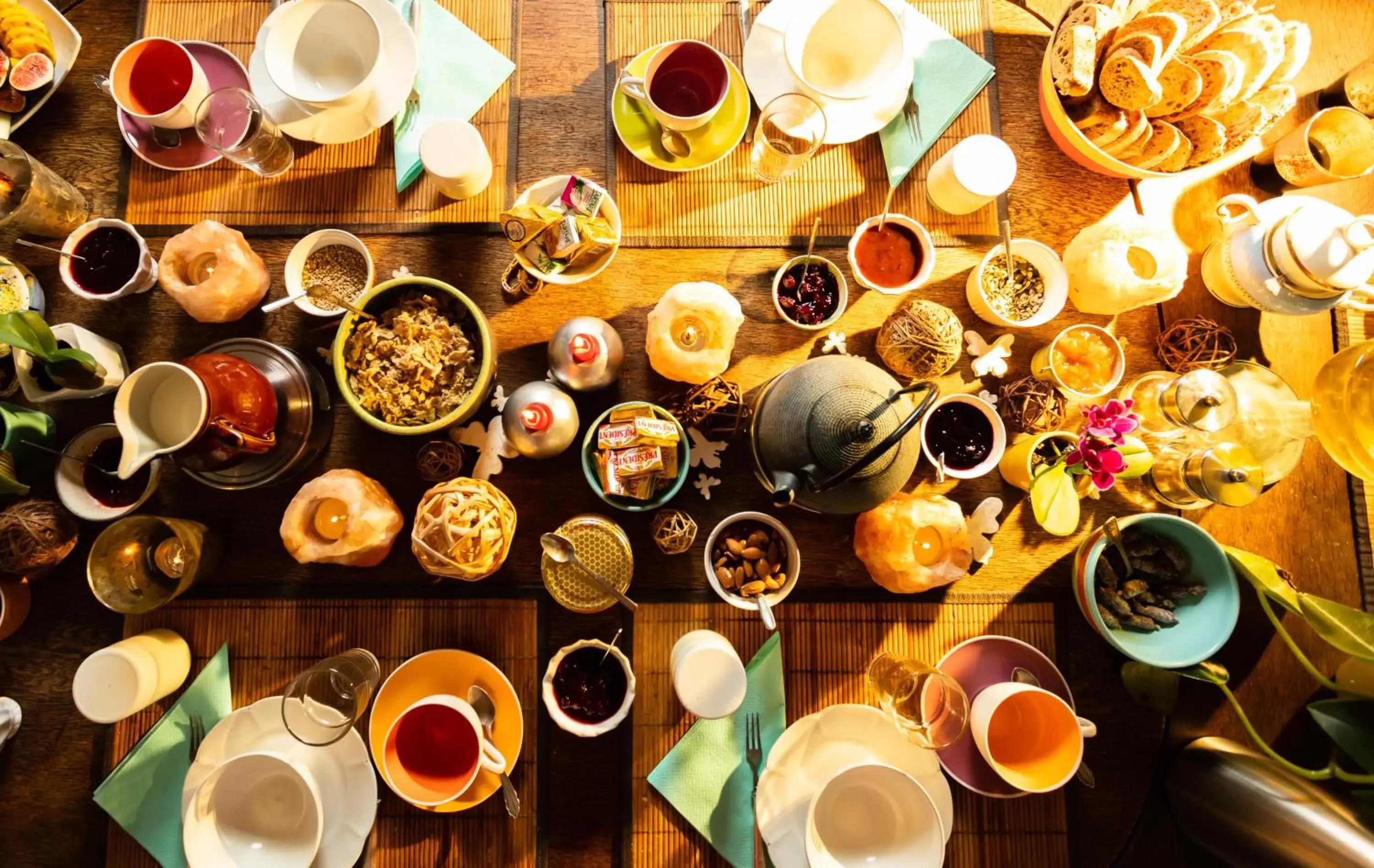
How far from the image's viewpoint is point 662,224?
1618 mm

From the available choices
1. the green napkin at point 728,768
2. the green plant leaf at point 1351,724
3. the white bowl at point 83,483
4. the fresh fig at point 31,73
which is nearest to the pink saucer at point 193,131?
the fresh fig at point 31,73

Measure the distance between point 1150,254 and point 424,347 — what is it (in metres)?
1.50

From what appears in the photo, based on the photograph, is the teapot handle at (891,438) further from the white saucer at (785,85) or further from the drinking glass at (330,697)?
the drinking glass at (330,697)

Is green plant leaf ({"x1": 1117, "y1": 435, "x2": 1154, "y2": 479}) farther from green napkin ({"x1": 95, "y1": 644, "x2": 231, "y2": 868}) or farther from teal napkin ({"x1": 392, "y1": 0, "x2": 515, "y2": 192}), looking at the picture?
green napkin ({"x1": 95, "y1": 644, "x2": 231, "y2": 868})

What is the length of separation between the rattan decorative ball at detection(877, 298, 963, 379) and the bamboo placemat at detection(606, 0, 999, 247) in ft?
0.78

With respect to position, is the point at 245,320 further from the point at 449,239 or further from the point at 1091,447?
the point at 1091,447

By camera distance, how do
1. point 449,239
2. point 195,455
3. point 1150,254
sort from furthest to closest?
1. point 449,239
2. point 1150,254
3. point 195,455

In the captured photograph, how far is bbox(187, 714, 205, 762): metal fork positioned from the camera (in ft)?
4.69

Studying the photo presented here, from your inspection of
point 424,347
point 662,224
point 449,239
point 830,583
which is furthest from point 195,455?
point 830,583

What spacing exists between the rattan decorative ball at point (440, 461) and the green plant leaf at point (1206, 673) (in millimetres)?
1505

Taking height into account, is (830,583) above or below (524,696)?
above

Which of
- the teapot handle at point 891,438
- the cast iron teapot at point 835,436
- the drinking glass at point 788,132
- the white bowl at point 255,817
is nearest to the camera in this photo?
the teapot handle at point 891,438

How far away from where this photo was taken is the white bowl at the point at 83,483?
1.41 m

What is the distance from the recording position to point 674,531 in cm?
145
